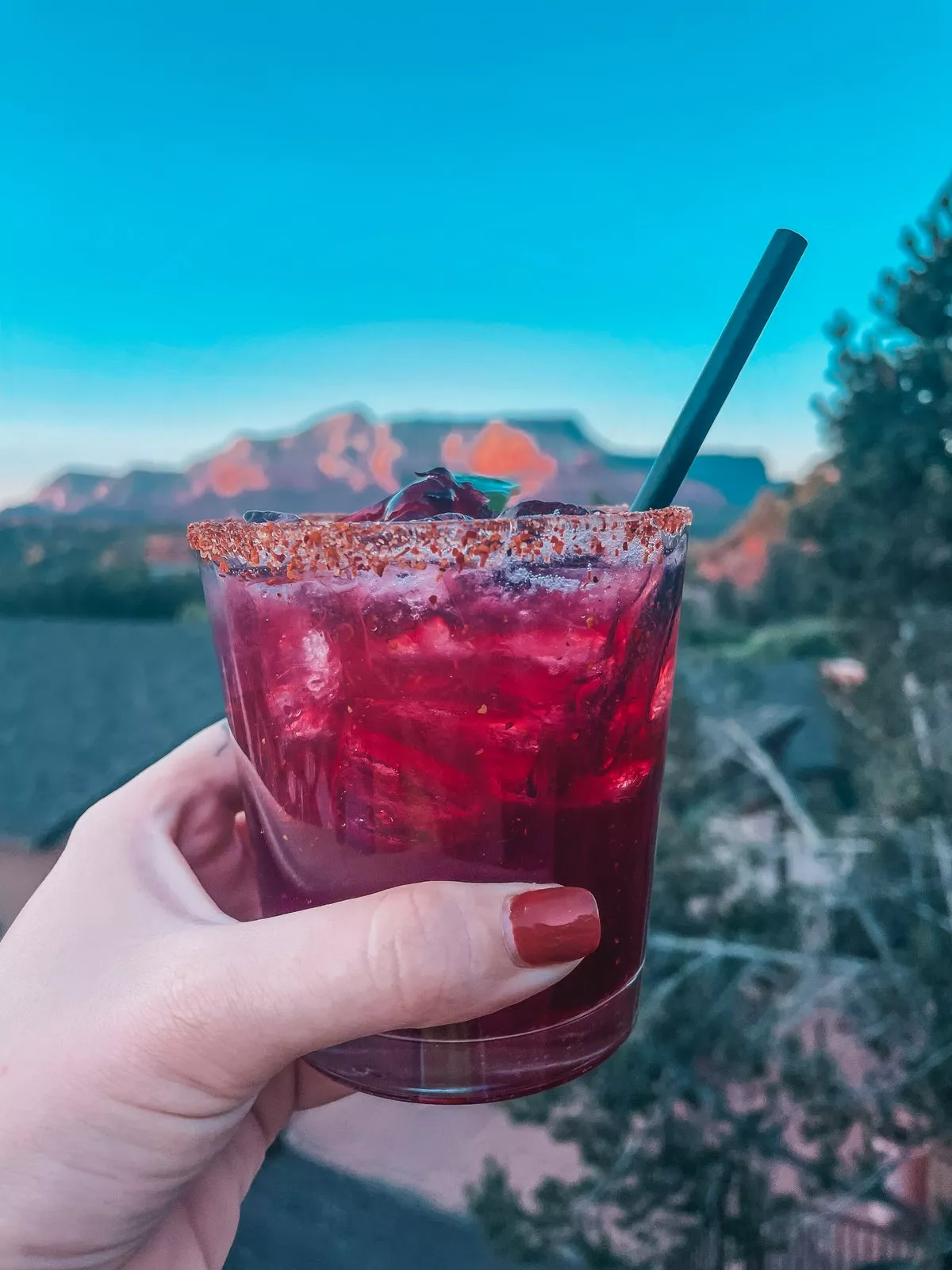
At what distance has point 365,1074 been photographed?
1010 millimetres

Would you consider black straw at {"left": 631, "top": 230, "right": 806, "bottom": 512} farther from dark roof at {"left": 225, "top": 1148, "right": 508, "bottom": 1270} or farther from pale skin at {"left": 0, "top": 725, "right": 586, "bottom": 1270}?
dark roof at {"left": 225, "top": 1148, "right": 508, "bottom": 1270}

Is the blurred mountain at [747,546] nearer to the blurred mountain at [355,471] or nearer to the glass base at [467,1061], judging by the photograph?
the blurred mountain at [355,471]

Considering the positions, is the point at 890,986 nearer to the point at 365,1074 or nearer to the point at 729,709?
the point at 729,709

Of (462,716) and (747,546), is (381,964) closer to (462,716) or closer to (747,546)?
(462,716)

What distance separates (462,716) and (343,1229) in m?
5.83

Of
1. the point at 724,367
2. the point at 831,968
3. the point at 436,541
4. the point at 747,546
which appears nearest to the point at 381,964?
the point at 436,541

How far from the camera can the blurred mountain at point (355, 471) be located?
8.83 metres

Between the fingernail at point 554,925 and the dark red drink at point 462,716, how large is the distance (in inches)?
1.3

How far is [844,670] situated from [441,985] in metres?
5.22

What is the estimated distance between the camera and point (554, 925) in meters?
0.87

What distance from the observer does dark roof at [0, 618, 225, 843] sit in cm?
1113

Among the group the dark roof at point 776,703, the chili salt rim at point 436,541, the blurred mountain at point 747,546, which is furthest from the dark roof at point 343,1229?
the blurred mountain at point 747,546

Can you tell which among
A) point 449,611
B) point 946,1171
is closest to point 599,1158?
point 946,1171

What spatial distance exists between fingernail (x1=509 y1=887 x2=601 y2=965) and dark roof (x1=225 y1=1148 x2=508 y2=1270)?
4060mm
